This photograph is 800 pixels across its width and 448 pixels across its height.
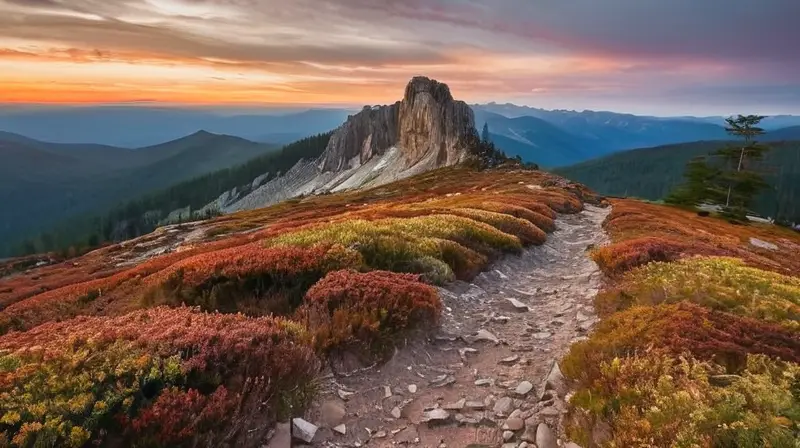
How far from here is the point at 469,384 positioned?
7723 millimetres

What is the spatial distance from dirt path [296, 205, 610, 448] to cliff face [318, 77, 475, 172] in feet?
399

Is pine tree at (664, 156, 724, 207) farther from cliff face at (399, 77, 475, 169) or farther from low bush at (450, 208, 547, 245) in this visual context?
low bush at (450, 208, 547, 245)

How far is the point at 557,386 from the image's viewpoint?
709 cm

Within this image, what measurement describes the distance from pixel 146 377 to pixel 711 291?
10321 mm

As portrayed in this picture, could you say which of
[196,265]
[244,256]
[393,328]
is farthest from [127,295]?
[393,328]

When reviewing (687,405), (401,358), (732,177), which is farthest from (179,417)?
(732,177)

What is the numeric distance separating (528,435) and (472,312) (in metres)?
5.24

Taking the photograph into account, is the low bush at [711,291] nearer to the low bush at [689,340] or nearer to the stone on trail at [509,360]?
the low bush at [689,340]

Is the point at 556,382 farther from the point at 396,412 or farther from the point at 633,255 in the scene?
the point at 633,255

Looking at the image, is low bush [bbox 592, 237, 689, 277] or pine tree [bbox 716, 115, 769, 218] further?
pine tree [bbox 716, 115, 769, 218]

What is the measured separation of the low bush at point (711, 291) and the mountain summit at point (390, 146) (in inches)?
4693

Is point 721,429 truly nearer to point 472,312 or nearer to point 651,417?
point 651,417

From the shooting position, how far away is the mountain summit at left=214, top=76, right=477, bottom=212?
467ft

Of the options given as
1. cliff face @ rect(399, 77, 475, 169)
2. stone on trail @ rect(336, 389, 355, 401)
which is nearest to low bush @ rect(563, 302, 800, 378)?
stone on trail @ rect(336, 389, 355, 401)
